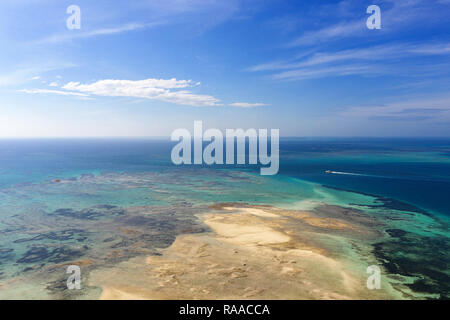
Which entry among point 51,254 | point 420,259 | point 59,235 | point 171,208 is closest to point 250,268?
point 420,259

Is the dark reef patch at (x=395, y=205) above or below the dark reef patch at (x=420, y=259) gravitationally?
above

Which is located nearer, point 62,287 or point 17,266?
point 62,287

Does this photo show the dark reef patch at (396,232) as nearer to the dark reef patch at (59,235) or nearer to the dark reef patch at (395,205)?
the dark reef patch at (395,205)

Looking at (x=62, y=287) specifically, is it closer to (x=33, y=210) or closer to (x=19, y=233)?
(x=19, y=233)

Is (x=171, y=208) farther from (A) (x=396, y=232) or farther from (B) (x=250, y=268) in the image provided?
(A) (x=396, y=232)

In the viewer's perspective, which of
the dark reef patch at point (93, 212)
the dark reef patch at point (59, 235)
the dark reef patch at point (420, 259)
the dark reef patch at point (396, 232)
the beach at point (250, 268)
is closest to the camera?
the beach at point (250, 268)

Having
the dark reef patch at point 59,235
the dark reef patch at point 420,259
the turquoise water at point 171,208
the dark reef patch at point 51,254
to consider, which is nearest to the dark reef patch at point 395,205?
the turquoise water at point 171,208

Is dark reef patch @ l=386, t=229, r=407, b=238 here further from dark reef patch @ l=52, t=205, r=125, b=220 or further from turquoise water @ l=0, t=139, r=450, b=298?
dark reef patch @ l=52, t=205, r=125, b=220

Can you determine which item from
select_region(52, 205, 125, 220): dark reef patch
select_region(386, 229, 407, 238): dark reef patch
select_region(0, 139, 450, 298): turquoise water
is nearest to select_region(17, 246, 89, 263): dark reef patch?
select_region(0, 139, 450, 298): turquoise water

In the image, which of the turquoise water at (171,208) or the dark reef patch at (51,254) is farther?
the turquoise water at (171,208)

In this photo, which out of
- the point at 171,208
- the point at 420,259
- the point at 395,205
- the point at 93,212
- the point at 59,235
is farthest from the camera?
the point at 395,205
